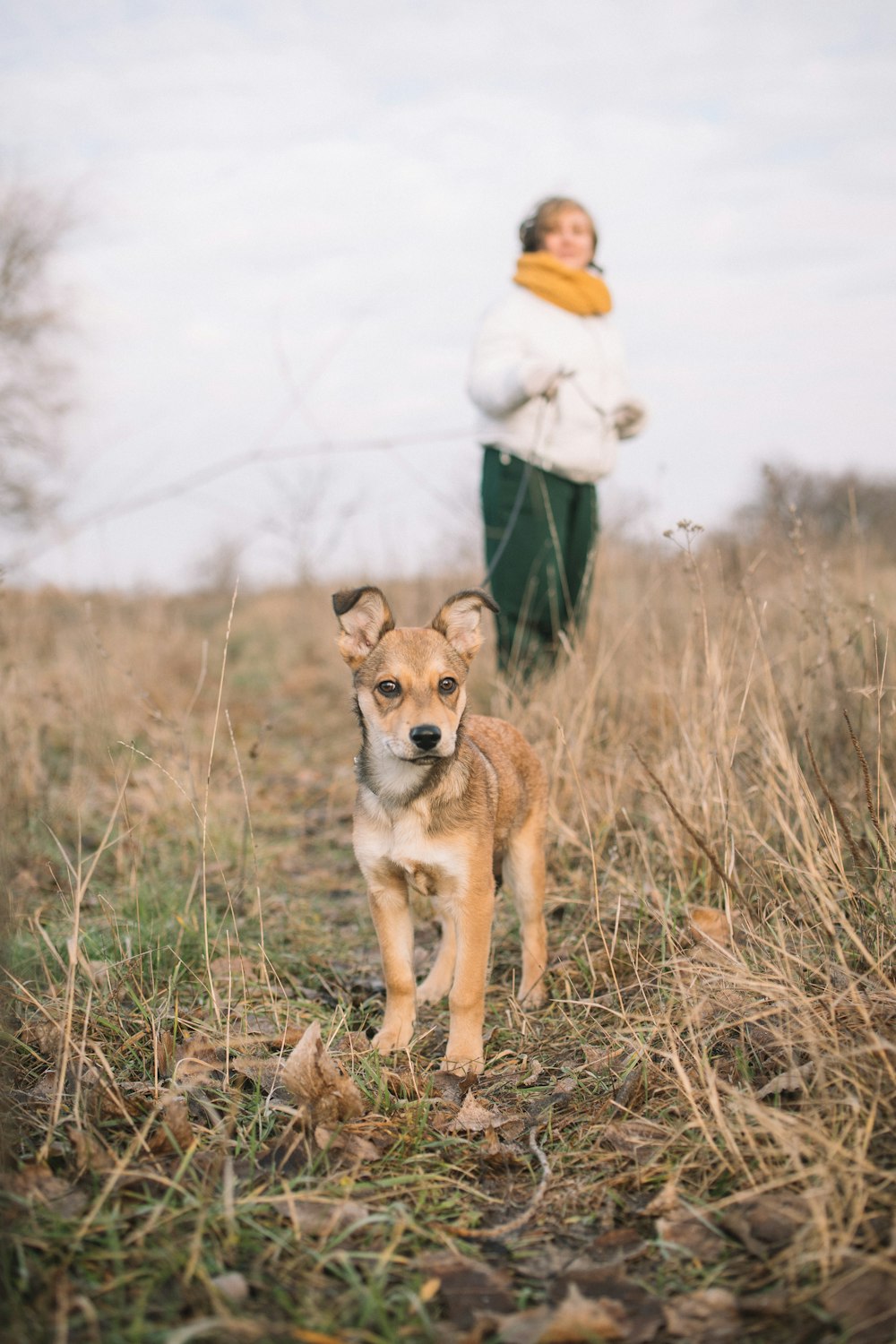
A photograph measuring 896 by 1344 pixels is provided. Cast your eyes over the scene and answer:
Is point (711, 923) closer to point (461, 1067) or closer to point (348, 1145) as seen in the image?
point (461, 1067)

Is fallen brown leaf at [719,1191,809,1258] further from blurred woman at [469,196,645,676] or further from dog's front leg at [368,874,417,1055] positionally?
blurred woman at [469,196,645,676]

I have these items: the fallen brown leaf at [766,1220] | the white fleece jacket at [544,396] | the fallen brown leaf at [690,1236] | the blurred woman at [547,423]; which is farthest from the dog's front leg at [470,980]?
the white fleece jacket at [544,396]

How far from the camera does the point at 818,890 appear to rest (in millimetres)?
3016

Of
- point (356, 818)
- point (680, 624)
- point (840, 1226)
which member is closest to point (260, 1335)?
point (840, 1226)

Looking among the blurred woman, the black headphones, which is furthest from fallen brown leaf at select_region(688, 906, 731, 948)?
the black headphones

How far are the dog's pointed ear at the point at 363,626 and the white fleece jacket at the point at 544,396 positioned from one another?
2461 mm

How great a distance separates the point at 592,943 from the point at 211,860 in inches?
91.7

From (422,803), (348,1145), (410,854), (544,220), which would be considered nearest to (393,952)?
(410,854)

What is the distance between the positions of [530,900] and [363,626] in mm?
1336

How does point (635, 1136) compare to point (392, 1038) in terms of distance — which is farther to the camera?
point (392, 1038)

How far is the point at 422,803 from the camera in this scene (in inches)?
137

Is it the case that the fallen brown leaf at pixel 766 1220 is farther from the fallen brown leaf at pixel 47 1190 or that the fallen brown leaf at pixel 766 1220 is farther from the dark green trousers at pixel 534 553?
the dark green trousers at pixel 534 553

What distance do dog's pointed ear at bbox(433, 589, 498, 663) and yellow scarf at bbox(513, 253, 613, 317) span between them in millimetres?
3200

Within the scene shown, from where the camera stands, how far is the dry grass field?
2.04m
